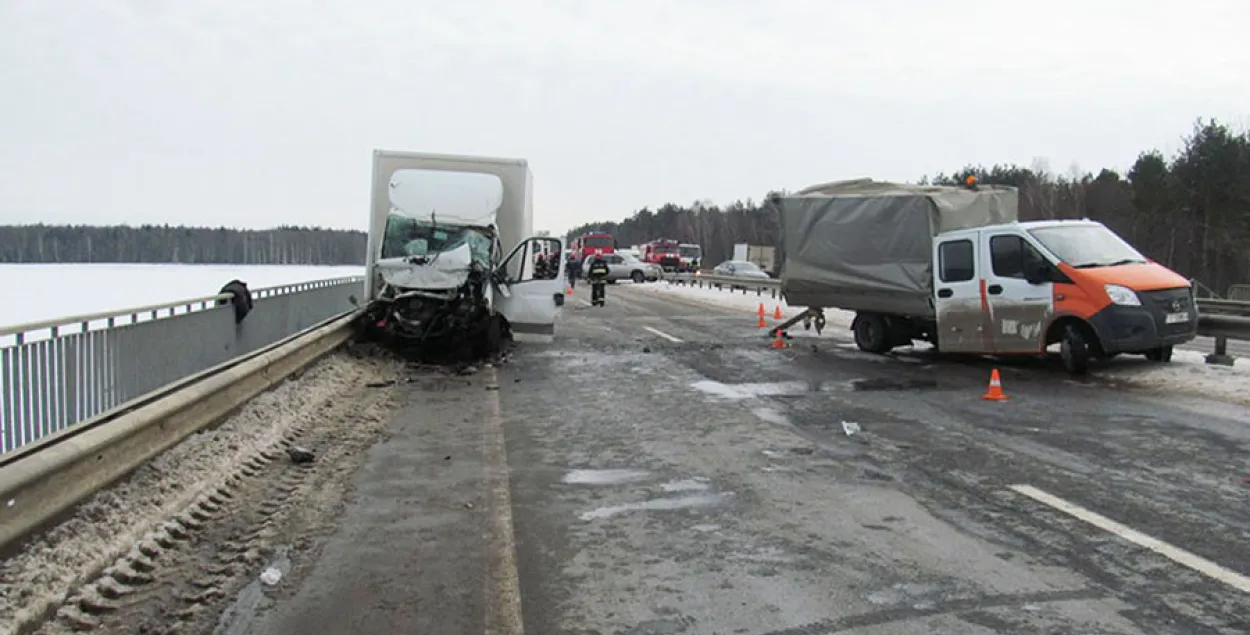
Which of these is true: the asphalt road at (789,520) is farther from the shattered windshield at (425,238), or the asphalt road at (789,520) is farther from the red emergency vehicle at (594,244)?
the red emergency vehicle at (594,244)

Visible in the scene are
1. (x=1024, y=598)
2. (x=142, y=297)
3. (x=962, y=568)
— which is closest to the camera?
(x=1024, y=598)

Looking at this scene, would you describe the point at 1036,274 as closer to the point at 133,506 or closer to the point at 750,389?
the point at 750,389

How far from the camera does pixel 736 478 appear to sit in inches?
260

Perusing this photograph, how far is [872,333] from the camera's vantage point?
50.2ft

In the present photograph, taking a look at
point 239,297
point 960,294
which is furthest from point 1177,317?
point 239,297

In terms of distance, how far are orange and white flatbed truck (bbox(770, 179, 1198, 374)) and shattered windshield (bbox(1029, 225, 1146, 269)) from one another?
2 cm

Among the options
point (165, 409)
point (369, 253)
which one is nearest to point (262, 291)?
point (369, 253)

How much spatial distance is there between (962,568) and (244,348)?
913cm

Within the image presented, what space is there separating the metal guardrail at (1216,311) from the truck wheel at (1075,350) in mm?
2130

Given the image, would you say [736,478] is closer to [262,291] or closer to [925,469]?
[925,469]

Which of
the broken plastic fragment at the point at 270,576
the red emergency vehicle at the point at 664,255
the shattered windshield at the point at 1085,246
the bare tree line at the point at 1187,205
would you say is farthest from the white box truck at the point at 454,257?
the red emergency vehicle at the point at 664,255

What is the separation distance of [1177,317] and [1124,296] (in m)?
0.90

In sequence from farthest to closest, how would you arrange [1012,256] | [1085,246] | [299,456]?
[1012,256] < [1085,246] < [299,456]

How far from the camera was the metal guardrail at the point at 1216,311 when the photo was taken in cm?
1215
